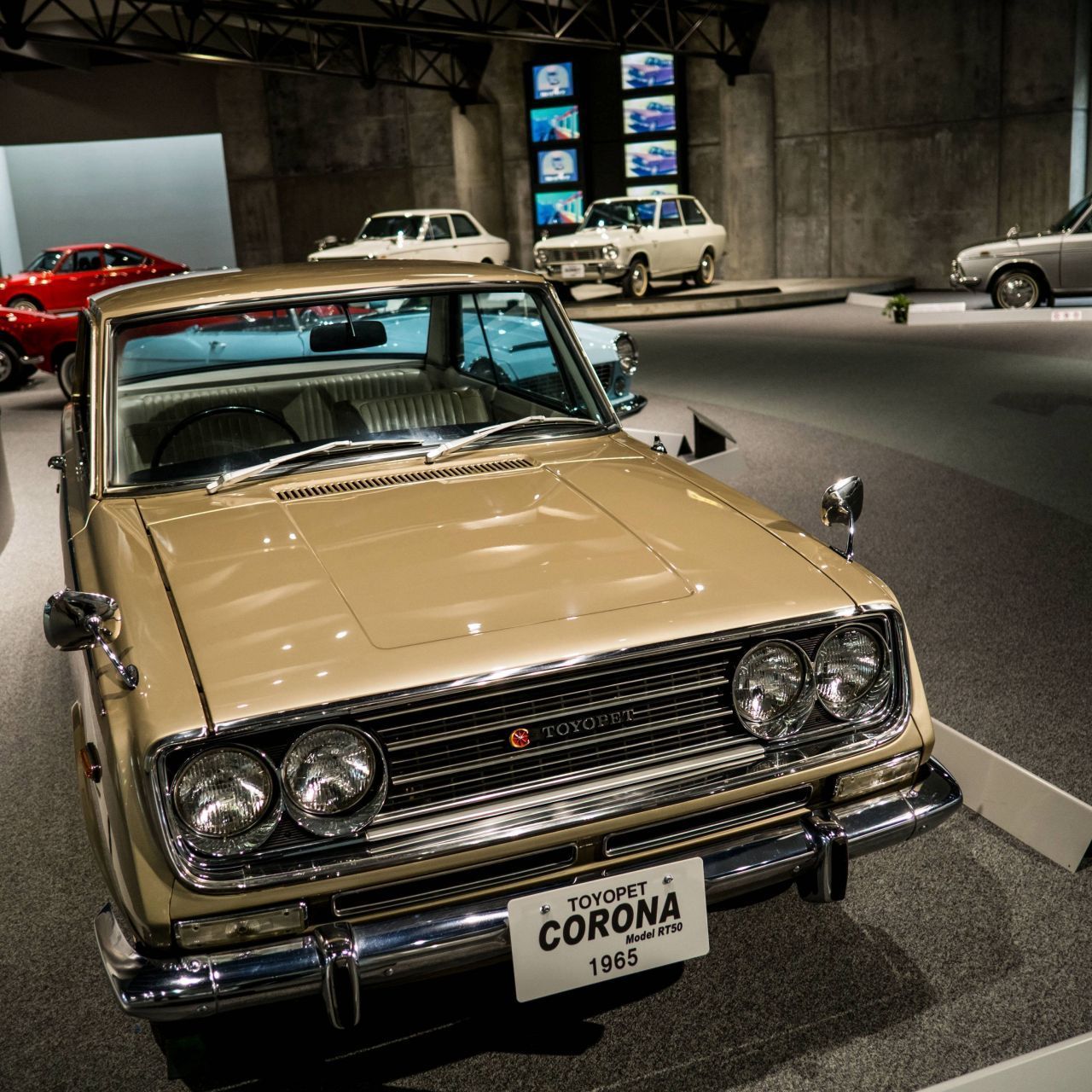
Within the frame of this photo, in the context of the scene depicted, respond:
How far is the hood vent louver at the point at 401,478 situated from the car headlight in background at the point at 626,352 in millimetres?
4765

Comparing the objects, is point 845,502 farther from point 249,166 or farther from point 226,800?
point 249,166

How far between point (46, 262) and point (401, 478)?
1649 centimetres

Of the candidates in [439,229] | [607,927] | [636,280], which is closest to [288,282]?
[607,927]

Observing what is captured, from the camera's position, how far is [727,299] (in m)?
16.5

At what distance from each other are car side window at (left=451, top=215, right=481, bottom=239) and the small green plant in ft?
23.5

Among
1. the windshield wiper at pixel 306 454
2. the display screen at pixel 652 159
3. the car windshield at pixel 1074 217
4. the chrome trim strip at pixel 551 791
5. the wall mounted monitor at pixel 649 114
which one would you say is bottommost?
the chrome trim strip at pixel 551 791

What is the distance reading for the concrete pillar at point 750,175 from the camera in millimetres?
19172

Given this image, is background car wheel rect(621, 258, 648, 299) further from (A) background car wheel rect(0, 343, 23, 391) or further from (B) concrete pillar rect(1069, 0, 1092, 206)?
(A) background car wheel rect(0, 343, 23, 391)

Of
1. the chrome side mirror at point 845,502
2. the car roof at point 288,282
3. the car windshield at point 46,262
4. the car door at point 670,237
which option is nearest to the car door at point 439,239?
the car door at point 670,237

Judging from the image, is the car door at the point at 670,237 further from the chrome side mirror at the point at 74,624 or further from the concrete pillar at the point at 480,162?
the chrome side mirror at the point at 74,624

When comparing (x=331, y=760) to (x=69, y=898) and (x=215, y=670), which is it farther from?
(x=69, y=898)

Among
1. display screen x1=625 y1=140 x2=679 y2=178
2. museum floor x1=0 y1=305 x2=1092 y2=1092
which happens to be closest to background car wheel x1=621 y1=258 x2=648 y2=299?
display screen x1=625 y1=140 x2=679 y2=178

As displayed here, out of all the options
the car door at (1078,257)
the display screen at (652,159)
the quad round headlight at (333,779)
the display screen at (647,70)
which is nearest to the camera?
the quad round headlight at (333,779)

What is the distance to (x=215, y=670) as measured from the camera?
2082 mm
